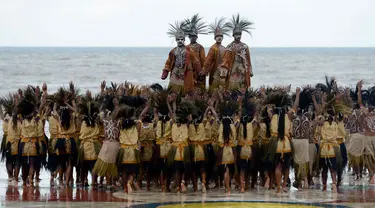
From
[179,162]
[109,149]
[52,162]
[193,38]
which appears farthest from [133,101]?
[193,38]

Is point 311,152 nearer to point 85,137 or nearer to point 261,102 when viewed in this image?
point 261,102

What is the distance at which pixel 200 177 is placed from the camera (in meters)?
21.6

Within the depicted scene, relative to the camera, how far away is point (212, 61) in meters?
24.9

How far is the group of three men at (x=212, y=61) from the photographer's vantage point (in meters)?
24.3

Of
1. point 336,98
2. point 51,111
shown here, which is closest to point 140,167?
point 51,111

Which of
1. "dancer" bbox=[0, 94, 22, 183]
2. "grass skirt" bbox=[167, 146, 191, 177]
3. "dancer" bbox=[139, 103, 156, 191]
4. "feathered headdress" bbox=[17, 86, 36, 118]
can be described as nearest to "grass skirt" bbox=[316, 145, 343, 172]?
"grass skirt" bbox=[167, 146, 191, 177]

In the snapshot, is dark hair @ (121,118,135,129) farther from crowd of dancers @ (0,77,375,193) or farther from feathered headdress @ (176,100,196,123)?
feathered headdress @ (176,100,196,123)

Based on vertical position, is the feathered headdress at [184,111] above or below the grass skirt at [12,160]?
above

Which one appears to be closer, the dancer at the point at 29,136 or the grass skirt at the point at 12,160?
the dancer at the point at 29,136

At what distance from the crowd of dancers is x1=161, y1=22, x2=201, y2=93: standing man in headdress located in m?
1.83

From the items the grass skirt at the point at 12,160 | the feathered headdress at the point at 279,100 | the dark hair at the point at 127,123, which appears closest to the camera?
the dark hair at the point at 127,123

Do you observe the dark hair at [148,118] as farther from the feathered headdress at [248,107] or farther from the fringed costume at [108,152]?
the feathered headdress at [248,107]

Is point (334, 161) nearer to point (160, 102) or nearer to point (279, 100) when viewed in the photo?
point (279, 100)

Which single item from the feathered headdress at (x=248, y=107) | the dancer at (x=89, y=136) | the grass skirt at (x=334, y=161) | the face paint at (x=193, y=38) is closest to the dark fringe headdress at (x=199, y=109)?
the feathered headdress at (x=248, y=107)
